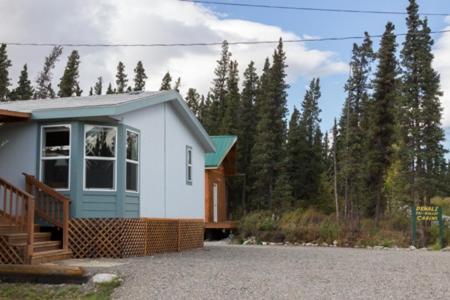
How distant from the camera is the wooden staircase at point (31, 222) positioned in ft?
36.2

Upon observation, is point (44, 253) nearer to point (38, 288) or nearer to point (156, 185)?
point (38, 288)

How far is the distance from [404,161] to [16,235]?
19841 mm

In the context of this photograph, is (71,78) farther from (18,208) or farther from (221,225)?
(18,208)

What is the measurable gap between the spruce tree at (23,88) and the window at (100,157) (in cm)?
3750

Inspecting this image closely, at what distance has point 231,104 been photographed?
44031 millimetres

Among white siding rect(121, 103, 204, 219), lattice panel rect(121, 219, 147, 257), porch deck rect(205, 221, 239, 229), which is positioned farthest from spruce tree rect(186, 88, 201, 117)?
lattice panel rect(121, 219, 147, 257)

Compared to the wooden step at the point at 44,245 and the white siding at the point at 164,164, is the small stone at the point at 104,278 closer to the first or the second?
the wooden step at the point at 44,245

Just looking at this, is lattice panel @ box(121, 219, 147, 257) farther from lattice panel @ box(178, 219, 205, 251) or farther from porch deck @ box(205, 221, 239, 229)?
porch deck @ box(205, 221, 239, 229)

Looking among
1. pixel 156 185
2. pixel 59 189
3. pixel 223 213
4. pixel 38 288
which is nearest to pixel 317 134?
pixel 223 213

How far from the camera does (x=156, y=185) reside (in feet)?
51.2

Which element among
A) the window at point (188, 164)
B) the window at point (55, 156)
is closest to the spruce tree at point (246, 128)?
the window at point (188, 164)

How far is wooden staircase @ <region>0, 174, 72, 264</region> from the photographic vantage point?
1102 centimetres

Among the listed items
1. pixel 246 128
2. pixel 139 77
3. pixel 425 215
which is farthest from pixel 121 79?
pixel 425 215

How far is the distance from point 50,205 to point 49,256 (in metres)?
1.70
